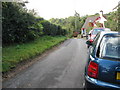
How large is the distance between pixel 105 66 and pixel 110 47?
496 millimetres

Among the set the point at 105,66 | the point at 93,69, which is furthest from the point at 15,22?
the point at 105,66

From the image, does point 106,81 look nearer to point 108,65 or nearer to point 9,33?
point 108,65

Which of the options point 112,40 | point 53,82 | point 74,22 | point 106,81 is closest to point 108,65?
point 106,81

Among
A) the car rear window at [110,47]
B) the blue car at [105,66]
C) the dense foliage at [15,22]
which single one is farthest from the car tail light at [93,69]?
the dense foliage at [15,22]

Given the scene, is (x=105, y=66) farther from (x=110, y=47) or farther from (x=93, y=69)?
(x=110, y=47)

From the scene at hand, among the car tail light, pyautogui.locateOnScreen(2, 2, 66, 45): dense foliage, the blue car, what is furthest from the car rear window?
pyautogui.locateOnScreen(2, 2, 66, 45): dense foliage

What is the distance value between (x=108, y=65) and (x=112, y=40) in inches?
27.0

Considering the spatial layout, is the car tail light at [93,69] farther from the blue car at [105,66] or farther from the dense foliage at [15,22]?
the dense foliage at [15,22]

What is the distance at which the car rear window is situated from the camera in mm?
3094

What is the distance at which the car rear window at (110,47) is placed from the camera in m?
3.09

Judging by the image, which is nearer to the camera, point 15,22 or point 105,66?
point 105,66

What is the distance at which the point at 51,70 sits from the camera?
20.9 feet

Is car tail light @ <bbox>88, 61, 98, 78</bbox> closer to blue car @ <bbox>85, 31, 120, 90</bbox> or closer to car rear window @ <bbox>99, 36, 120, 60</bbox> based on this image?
blue car @ <bbox>85, 31, 120, 90</bbox>

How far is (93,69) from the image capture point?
3.14 metres
